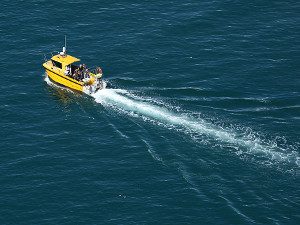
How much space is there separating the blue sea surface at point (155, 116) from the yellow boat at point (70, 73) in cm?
217

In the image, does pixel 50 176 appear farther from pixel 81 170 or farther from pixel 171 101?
pixel 171 101

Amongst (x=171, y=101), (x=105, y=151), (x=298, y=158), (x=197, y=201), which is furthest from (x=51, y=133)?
(x=298, y=158)

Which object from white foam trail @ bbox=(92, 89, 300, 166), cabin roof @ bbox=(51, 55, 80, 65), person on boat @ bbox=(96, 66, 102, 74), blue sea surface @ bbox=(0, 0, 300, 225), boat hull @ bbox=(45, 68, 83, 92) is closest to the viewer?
blue sea surface @ bbox=(0, 0, 300, 225)

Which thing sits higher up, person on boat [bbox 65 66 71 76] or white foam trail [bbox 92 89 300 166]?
person on boat [bbox 65 66 71 76]

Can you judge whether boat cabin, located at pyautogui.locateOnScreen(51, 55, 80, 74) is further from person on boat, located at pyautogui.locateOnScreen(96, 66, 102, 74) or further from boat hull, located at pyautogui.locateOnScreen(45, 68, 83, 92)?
person on boat, located at pyautogui.locateOnScreen(96, 66, 102, 74)

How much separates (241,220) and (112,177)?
2459 cm

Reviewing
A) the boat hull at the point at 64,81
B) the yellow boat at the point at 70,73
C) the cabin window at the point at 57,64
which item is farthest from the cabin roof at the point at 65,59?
the boat hull at the point at 64,81

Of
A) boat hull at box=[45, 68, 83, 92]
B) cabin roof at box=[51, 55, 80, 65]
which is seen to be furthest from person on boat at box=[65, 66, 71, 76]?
cabin roof at box=[51, 55, 80, 65]

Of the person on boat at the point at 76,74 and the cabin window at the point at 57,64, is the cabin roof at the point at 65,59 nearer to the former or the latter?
the cabin window at the point at 57,64

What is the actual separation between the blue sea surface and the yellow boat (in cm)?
217

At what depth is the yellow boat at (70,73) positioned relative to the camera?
153 metres

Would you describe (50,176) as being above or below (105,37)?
below

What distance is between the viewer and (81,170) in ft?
429

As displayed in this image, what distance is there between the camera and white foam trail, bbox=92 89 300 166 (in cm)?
13188
